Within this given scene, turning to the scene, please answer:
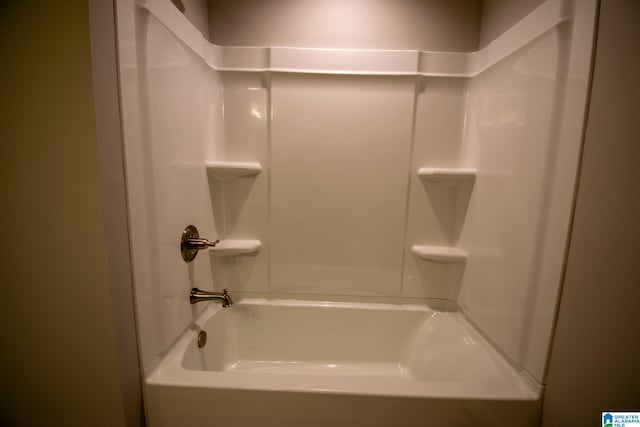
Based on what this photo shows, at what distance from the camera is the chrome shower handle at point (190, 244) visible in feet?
3.03

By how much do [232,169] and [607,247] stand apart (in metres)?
1.28

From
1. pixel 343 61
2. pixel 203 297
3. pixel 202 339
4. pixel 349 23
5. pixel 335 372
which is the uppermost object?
pixel 349 23

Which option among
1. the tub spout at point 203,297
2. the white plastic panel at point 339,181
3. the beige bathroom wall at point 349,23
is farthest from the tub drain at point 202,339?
the beige bathroom wall at point 349,23

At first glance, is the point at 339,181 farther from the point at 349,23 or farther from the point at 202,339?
the point at 202,339

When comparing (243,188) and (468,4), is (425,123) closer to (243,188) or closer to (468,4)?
(468,4)

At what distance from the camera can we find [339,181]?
123cm

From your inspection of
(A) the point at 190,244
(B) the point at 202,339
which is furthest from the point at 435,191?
(B) the point at 202,339
